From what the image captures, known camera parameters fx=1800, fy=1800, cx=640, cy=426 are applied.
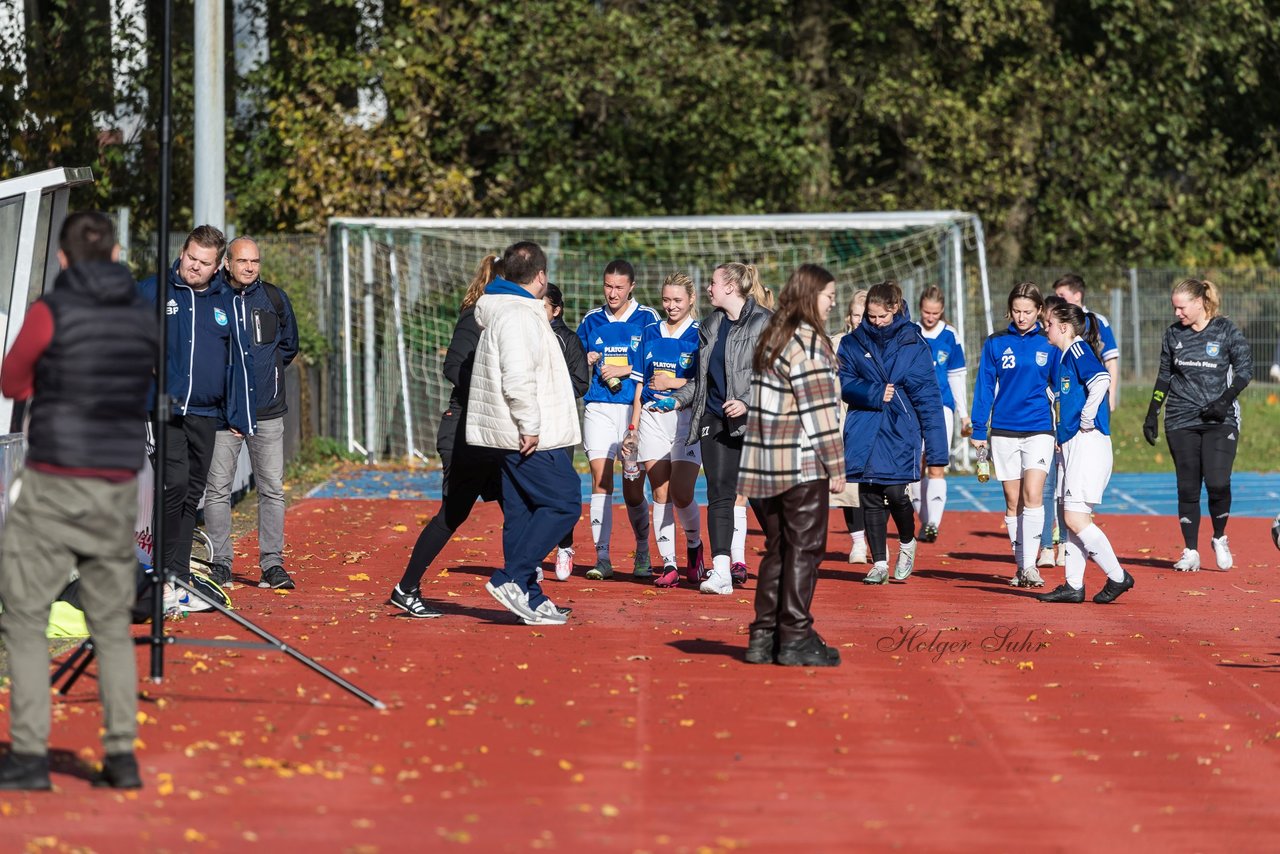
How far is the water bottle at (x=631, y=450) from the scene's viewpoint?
1059 cm

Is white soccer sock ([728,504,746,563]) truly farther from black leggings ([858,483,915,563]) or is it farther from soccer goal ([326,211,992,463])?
soccer goal ([326,211,992,463])

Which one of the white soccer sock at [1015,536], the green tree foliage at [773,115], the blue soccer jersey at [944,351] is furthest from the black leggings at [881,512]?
the green tree foliage at [773,115]

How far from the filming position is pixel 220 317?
9133mm

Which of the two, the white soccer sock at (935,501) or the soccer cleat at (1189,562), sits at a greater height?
the white soccer sock at (935,501)

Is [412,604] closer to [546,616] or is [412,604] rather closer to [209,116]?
[546,616]

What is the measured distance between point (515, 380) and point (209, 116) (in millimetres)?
7622

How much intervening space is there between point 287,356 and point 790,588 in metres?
3.78

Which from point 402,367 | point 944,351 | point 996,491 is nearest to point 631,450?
point 944,351

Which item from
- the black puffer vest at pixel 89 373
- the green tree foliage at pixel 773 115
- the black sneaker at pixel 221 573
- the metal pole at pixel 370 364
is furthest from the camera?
the green tree foliage at pixel 773 115

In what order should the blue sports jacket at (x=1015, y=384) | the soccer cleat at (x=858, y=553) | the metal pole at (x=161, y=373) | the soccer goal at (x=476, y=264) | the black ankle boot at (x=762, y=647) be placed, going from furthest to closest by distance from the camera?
the soccer goal at (x=476, y=264) → the soccer cleat at (x=858, y=553) → the blue sports jacket at (x=1015, y=384) → the black ankle boot at (x=762, y=647) → the metal pole at (x=161, y=373)

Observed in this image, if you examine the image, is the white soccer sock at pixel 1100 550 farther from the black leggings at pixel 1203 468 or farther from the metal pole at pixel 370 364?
the metal pole at pixel 370 364

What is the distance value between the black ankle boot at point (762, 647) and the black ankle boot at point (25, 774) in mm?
3299

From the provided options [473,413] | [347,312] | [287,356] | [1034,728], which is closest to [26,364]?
[473,413]

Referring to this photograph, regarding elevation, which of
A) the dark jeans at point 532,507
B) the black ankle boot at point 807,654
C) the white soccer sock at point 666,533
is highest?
the dark jeans at point 532,507
